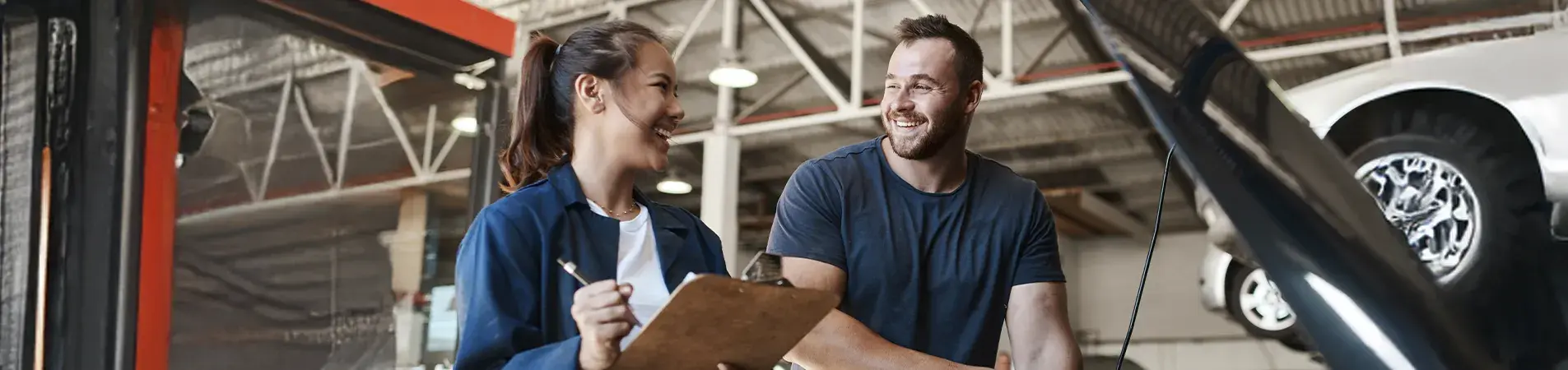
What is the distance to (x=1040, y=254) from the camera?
1801mm

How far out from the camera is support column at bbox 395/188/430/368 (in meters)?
2.48

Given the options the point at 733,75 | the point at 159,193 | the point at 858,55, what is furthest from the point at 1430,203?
the point at 858,55

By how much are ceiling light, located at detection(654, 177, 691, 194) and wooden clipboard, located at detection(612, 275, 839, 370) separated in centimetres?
1013

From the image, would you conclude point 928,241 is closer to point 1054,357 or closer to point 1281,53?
point 1054,357

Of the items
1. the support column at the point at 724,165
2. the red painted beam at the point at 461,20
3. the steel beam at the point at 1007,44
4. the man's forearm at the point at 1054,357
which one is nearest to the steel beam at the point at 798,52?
the support column at the point at 724,165

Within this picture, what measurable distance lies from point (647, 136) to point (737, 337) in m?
0.29

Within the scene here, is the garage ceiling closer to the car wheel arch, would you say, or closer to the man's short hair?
the man's short hair

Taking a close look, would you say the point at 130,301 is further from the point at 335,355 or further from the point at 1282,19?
the point at 1282,19

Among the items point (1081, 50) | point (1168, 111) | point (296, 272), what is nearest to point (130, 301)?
point (296, 272)

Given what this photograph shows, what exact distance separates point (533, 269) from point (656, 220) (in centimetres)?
20

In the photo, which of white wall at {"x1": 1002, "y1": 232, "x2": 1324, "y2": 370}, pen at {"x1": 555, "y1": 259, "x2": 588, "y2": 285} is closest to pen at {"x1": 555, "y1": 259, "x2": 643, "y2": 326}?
pen at {"x1": 555, "y1": 259, "x2": 588, "y2": 285}

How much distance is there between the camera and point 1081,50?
8.65m

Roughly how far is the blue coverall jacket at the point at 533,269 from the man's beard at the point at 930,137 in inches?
16.2

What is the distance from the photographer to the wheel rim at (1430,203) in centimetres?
298
